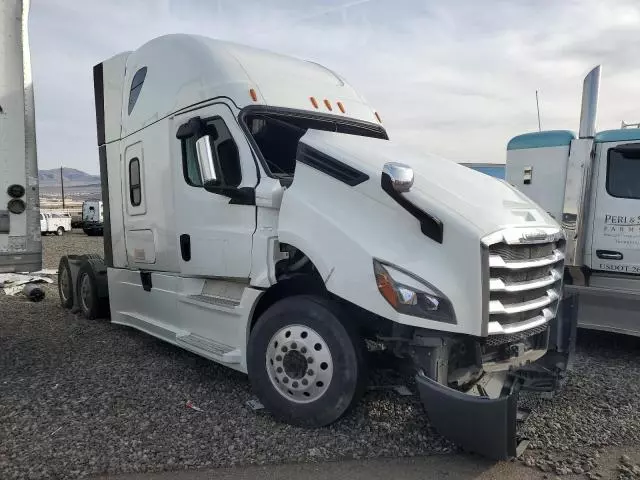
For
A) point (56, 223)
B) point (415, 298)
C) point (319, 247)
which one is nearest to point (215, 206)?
point (319, 247)

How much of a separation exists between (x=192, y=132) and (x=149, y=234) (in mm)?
1628

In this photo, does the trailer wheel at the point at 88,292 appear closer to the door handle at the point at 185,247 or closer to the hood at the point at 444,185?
the door handle at the point at 185,247

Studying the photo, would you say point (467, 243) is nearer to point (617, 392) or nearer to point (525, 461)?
point (525, 461)

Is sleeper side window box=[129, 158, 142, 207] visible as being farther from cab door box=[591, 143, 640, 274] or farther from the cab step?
cab door box=[591, 143, 640, 274]

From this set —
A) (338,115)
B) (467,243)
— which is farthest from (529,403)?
(338,115)

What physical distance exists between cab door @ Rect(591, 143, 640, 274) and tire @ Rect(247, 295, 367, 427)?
4326mm

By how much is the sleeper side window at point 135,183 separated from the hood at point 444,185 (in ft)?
8.36

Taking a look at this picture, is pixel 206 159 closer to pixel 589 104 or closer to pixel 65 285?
pixel 589 104

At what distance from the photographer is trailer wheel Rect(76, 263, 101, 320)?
7.70 m

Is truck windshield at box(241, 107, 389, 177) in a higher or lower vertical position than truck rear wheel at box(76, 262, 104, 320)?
higher

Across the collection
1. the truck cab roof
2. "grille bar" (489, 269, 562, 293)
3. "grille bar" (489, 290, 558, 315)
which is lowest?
"grille bar" (489, 290, 558, 315)

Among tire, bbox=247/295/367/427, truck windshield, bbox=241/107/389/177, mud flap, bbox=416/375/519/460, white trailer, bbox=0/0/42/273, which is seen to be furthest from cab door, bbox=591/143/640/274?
white trailer, bbox=0/0/42/273

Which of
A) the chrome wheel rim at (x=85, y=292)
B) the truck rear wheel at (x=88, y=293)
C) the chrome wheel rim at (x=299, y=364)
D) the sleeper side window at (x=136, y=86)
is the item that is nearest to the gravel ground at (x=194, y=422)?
the chrome wheel rim at (x=299, y=364)

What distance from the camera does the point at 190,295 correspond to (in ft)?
17.2
